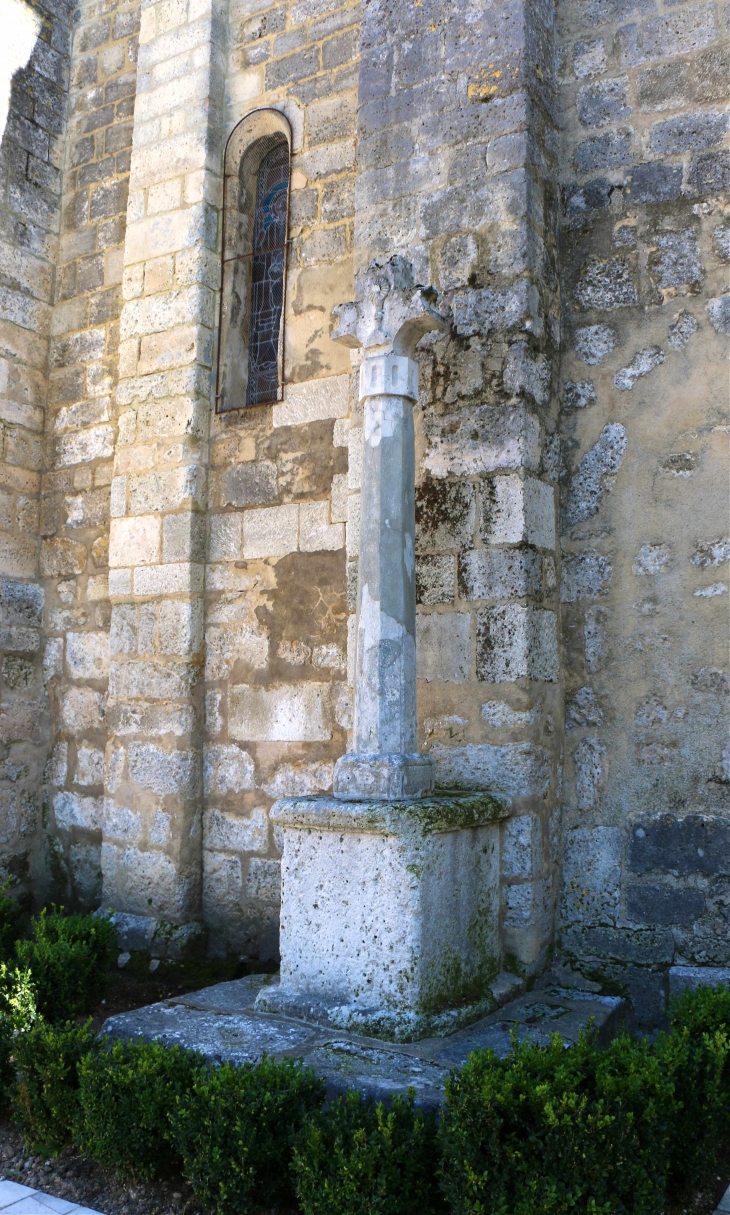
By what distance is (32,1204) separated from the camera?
262cm

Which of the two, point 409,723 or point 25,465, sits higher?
point 25,465

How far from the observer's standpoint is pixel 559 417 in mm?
4191

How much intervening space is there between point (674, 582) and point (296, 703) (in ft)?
5.99

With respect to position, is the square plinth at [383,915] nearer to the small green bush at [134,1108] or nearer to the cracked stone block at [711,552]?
the small green bush at [134,1108]

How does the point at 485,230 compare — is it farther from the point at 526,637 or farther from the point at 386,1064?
the point at 386,1064

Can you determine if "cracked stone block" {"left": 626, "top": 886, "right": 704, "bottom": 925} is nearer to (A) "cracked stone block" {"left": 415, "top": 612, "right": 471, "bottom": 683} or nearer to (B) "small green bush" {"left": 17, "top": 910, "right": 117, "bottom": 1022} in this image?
(A) "cracked stone block" {"left": 415, "top": 612, "right": 471, "bottom": 683}

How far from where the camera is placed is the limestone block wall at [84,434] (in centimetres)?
548

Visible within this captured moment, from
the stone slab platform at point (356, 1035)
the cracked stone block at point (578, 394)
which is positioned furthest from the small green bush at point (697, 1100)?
the cracked stone block at point (578, 394)

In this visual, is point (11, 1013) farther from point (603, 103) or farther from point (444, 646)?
point (603, 103)

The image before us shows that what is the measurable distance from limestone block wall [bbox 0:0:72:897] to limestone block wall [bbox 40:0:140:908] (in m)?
0.07

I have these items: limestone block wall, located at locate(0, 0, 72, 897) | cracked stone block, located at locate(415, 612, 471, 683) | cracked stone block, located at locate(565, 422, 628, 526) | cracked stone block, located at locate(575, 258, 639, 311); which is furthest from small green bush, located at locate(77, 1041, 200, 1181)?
cracked stone block, located at locate(575, 258, 639, 311)

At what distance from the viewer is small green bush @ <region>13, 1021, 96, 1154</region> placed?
286cm

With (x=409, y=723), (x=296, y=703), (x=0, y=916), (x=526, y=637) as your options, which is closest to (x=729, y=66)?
(x=526, y=637)

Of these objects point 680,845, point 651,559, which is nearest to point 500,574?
point 651,559
